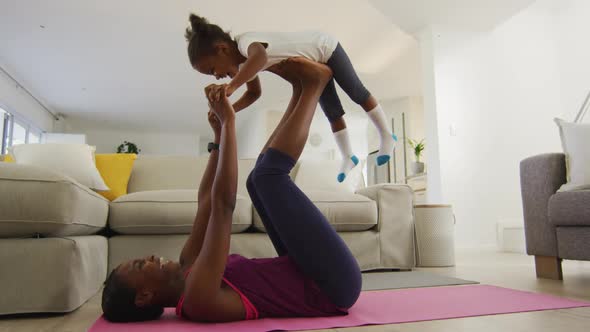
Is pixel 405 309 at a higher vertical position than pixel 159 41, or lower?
lower

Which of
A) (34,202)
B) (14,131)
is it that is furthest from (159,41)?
(34,202)

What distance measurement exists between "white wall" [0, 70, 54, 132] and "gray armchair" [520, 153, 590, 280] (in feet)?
23.9

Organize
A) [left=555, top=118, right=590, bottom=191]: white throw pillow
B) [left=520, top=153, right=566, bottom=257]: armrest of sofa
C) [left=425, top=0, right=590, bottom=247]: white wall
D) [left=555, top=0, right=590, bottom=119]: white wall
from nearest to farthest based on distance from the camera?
[left=555, top=118, right=590, bottom=191]: white throw pillow, [left=520, top=153, right=566, bottom=257]: armrest of sofa, [left=425, top=0, right=590, bottom=247]: white wall, [left=555, top=0, right=590, bottom=119]: white wall

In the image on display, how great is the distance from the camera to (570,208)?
2.04 m

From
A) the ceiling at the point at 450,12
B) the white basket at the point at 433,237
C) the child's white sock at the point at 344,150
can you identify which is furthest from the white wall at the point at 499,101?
the child's white sock at the point at 344,150

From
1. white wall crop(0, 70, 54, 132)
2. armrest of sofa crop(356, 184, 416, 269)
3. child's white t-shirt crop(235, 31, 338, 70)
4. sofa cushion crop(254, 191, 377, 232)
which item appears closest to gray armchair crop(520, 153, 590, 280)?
armrest of sofa crop(356, 184, 416, 269)

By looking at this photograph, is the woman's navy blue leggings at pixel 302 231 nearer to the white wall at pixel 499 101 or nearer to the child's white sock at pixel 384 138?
the child's white sock at pixel 384 138

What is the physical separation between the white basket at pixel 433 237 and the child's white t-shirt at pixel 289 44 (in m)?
2.22

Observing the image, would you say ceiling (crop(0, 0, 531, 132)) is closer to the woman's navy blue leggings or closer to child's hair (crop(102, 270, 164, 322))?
the woman's navy blue leggings

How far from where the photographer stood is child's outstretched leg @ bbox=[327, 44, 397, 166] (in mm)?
1299

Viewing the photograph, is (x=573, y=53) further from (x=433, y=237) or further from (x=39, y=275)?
(x=39, y=275)

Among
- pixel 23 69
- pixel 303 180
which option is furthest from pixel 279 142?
pixel 23 69

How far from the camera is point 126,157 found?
2.94 meters

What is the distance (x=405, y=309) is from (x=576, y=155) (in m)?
1.41
